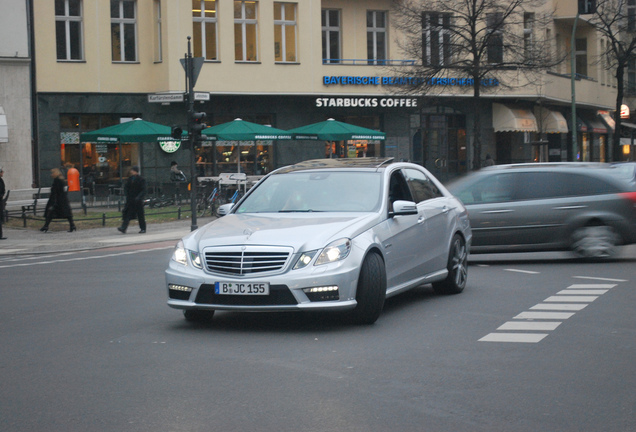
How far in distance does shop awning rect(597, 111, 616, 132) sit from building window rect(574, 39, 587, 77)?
4519 millimetres

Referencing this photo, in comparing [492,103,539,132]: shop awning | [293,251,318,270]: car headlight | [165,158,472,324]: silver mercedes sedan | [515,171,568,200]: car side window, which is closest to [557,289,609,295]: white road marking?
[165,158,472,324]: silver mercedes sedan

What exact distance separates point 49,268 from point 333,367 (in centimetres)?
1060

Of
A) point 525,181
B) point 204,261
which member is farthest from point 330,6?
point 204,261

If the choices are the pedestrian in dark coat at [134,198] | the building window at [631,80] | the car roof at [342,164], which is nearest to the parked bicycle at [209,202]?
the pedestrian in dark coat at [134,198]

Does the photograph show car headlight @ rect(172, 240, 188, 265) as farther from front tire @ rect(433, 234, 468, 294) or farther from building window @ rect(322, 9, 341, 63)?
building window @ rect(322, 9, 341, 63)

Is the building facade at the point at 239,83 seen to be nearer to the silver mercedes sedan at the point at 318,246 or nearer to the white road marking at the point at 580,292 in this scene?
the white road marking at the point at 580,292

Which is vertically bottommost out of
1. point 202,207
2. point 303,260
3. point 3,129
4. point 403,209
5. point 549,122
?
point 202,207

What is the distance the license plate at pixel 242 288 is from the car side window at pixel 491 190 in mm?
8219

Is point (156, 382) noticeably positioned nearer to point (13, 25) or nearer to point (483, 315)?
point (483, 315)

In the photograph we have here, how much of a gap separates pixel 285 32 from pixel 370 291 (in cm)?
3222

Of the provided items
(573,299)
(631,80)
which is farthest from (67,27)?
(631,80)

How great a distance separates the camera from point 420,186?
446 inches

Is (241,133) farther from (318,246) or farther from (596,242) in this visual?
(318,246)

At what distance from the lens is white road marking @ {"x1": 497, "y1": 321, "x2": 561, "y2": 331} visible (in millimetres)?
8969
